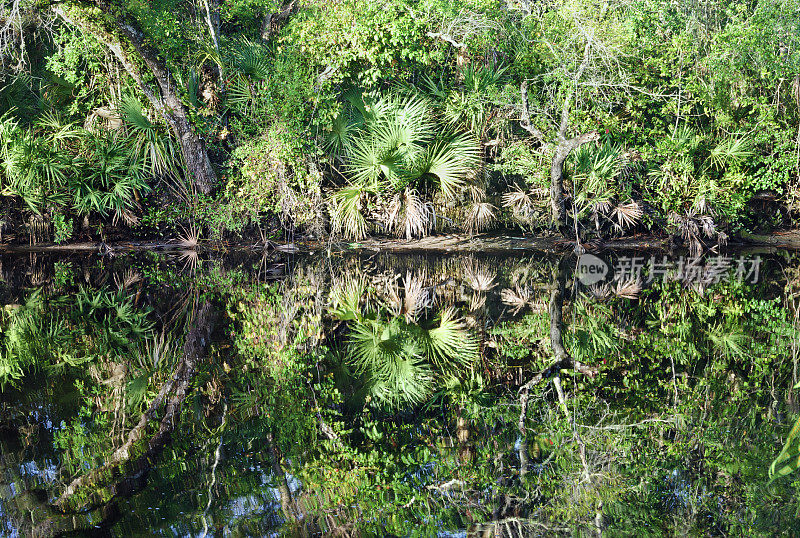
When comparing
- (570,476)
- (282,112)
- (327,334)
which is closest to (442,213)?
(282,112)

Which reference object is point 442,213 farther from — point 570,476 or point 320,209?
point 570,476

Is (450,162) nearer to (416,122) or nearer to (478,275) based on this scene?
(416,122)

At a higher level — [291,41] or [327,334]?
[291,41]

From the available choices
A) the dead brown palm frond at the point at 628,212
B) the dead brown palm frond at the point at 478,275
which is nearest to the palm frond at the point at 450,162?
the dead brown palm frond at the point at 478,275

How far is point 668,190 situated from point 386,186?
16.9 ft

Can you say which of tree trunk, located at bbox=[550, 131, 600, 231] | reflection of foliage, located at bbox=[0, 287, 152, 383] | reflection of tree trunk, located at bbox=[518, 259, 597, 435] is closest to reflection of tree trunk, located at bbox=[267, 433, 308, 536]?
reflection of tree trunk, located at bbox=[518, 259, 597, 435]

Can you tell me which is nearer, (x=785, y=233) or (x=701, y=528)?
(x=701, y=528)

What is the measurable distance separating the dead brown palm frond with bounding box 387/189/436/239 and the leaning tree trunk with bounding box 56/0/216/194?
3.73 metres

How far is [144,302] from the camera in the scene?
9625mm

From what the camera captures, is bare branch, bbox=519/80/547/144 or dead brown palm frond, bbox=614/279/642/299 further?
bare branch, bbox=519/80/547/144

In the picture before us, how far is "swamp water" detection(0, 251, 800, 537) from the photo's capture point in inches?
151

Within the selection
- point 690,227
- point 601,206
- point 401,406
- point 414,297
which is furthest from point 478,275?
point 401,406

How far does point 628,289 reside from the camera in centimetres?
984
